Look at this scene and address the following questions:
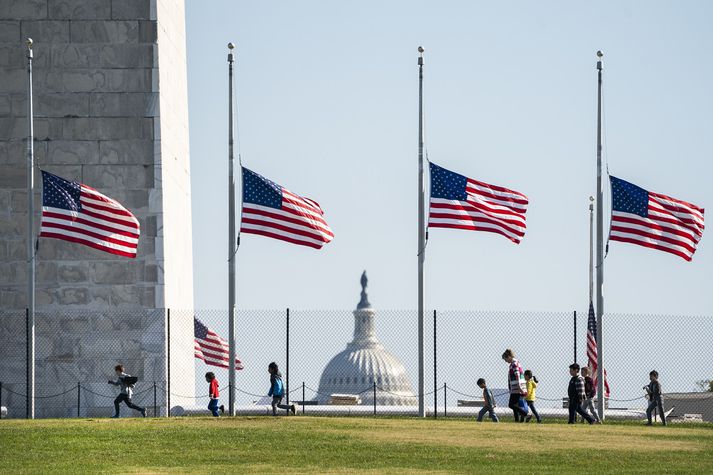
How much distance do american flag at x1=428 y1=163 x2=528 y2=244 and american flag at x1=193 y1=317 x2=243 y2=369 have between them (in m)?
7.70

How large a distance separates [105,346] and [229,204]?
14.3 ft

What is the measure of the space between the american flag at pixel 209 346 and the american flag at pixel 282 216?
5.54 metres

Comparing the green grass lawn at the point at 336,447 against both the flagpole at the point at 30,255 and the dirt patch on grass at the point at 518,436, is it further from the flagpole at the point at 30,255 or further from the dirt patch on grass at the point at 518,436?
the flagpole at the point at 30,255

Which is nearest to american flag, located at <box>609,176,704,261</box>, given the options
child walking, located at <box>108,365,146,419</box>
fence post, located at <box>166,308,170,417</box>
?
fence post, located at <box>166,308,170,417</box>

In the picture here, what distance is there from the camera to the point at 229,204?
143ft

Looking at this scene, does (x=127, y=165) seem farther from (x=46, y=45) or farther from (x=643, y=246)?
(x=643, y=246)

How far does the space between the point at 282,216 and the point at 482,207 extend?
4.32 metres

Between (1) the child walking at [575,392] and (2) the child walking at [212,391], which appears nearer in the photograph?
(1) the child walking at [575,392]

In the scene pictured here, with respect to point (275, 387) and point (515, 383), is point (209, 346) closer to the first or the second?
point (275, 387)

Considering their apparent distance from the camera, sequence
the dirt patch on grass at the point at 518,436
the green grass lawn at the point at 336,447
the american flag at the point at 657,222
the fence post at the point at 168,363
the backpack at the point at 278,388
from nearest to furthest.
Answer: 1. the green grass lawn at the point at 336,447
2. the dirt patch on grass at the point at 518,436
3. the backpack at the point at 278,388
4. the american flag at the point at 657,222
5. the fence post at the point at 168,363

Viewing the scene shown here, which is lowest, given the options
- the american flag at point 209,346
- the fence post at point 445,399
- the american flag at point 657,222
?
the fence post at point 445,399

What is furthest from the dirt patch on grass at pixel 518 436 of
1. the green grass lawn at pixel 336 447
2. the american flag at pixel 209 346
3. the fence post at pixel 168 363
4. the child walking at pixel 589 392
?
the american flag at pixel 209 346

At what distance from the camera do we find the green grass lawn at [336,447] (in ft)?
102

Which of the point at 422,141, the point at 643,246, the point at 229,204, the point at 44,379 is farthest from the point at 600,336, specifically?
the point at 44,379
